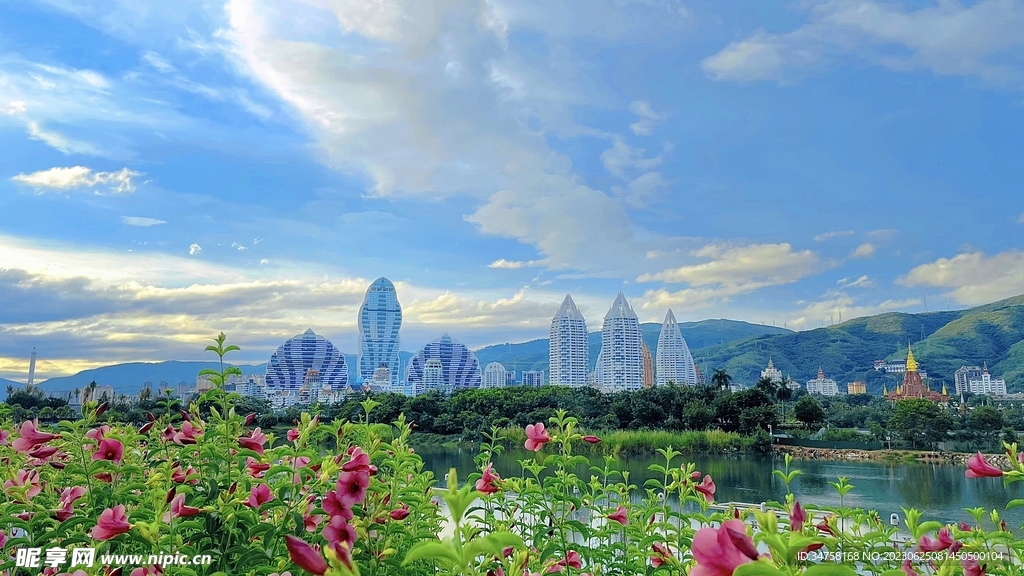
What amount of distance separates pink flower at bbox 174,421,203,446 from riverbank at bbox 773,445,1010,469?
16.2 metres

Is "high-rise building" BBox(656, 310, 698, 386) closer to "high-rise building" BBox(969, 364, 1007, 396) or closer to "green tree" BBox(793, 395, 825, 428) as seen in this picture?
"high-rise building" BBox(969, 364, 1007, 396)

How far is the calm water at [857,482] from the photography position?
10.1 meters

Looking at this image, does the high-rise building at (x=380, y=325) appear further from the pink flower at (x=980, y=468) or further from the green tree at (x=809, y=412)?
the pink flower at (x=980, y=468)

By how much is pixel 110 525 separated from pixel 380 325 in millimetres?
55306

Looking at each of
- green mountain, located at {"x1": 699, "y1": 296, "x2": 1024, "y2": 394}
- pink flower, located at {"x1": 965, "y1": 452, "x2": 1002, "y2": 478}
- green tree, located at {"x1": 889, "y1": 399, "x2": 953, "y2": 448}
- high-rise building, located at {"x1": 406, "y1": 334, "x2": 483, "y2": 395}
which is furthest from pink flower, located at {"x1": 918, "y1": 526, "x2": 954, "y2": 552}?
high-rise building, located at {"x1": 406, "y1": 334, "x2": 483, "y2": 395}

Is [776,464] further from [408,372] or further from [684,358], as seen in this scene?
[408,372]

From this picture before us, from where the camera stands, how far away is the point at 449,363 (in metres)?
48.9

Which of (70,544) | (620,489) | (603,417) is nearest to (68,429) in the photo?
(70,544)

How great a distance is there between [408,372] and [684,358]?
22.1m

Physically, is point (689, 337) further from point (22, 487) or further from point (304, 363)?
point (22, 487)

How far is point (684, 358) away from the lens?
1816 inches

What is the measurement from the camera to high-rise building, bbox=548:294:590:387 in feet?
137

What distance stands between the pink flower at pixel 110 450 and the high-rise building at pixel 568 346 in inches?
1598

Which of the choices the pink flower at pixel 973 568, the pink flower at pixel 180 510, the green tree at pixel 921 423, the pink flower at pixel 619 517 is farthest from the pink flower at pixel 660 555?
the green tree at pixel 921 423
